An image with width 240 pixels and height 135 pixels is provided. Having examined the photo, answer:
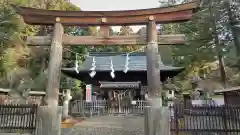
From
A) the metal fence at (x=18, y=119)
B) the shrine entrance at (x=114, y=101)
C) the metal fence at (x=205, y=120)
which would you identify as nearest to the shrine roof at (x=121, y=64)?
the shrine entrance at (x=114, y=101)

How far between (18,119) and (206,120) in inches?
273

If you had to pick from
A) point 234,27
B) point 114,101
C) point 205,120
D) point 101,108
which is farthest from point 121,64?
point 205,120

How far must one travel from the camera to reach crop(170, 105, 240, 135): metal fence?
7.48m

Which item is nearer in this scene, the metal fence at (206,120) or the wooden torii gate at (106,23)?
the wooden torii gate at (106,23)

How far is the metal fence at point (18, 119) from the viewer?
7.62 meters

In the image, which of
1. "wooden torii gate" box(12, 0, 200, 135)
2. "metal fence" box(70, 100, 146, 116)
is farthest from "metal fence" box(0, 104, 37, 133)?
"metal fence" box(70, 100, 146, 116)

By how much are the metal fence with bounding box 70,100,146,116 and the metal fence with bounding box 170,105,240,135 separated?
9.55 m

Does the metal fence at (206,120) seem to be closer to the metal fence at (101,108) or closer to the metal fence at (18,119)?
the metal fence at (18,119)

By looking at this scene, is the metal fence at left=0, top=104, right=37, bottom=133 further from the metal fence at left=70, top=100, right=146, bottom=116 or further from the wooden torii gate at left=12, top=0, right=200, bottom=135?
the metal fence at left=70, top=100, right=146, bottom=116

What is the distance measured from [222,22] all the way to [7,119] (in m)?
11.4

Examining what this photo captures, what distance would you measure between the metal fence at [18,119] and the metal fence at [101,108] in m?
9.67

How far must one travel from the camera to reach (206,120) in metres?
7.79

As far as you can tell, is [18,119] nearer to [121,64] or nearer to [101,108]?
[101,108]

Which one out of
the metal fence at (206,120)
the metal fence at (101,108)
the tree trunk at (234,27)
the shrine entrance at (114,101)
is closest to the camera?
the metal fence at (206,120)
